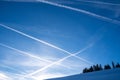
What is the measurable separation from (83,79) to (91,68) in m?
27.2

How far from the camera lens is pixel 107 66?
111ft

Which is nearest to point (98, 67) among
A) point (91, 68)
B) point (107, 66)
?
point (91, 68)

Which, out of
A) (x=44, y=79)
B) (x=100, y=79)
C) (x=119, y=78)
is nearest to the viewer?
(x=119, y=78)

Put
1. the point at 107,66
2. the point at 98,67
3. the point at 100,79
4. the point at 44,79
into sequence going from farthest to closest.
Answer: the point at 98,67, the point at 107,66, the point at 44,79, the point at 100,79

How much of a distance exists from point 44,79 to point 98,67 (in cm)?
2018

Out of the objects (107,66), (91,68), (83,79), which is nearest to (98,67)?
(91,68)

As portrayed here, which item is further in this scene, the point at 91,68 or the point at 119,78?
the point at 91,68

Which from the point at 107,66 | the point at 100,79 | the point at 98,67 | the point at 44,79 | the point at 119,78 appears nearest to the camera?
the point at 119,78

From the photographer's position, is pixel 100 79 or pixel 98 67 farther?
pixel 98 67

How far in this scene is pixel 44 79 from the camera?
2123cm

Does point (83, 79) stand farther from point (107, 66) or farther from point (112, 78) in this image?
point (107, 66)

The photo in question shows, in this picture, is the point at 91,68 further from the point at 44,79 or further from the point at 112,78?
the point at 112,78

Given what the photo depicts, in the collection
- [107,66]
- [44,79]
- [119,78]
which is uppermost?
[107,66]

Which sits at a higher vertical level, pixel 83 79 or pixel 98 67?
pixel 98 67
